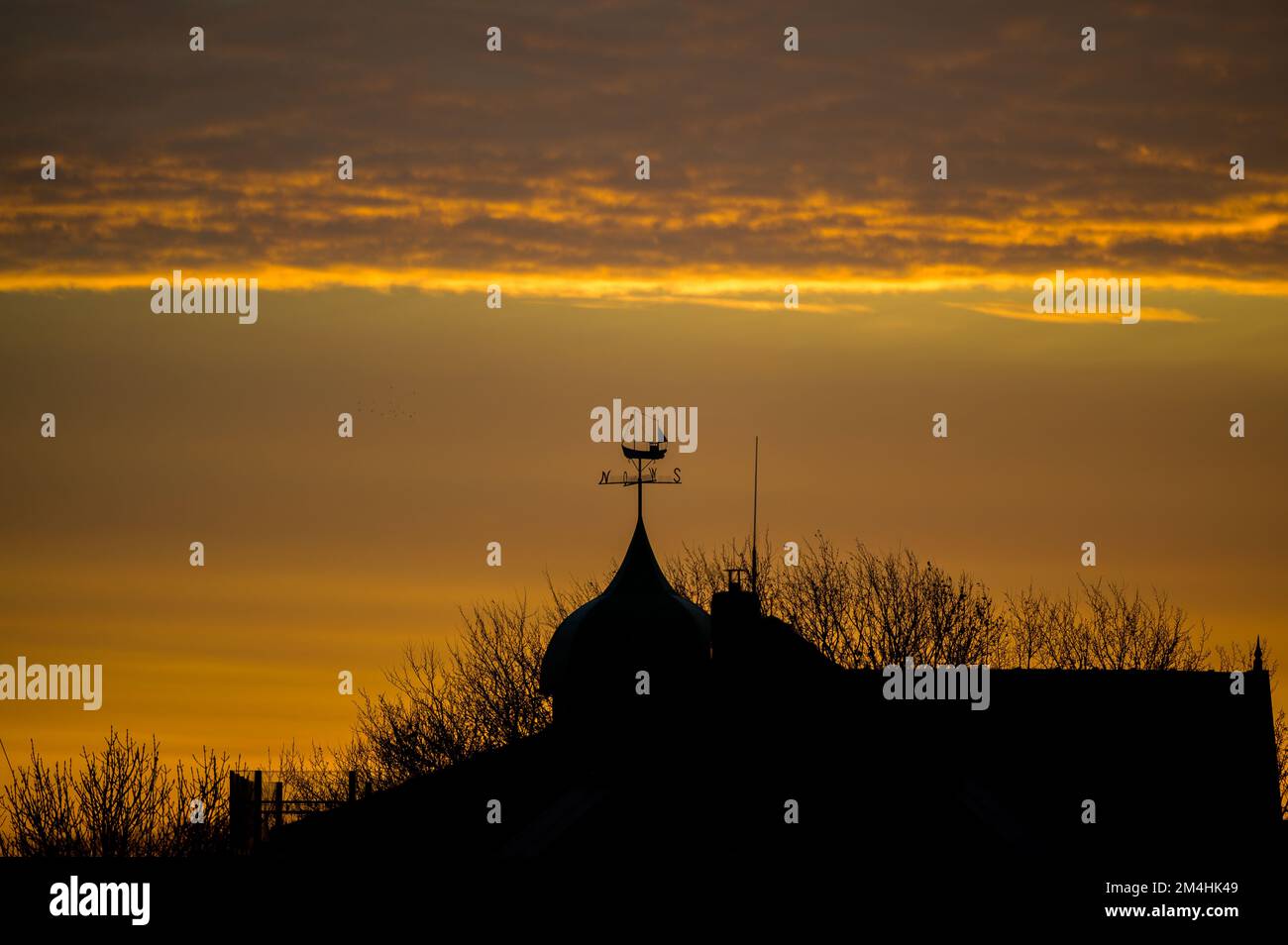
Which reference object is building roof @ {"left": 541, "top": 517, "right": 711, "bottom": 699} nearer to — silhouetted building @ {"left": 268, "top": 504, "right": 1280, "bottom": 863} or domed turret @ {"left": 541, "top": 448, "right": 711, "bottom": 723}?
domed turret @ {"left": 541, "top": 448, "right": 711, "bottom": 723}

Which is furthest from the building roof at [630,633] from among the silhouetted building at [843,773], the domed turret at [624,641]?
the silhouetted building at [843,773]

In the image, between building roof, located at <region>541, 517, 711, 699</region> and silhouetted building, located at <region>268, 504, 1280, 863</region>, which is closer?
silhouetted building, located at <region>268, 504, 1280, 863</region>

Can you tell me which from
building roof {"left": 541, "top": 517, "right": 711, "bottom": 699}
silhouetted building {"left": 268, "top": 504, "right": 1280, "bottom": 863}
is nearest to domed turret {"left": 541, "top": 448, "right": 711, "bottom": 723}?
building roof {"left": 541, "top": 517, "right": 711, "bottom": 699}

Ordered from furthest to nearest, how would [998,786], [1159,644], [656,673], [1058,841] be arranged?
[1159,644] < [656,673] < [998,786] < [1058,841]

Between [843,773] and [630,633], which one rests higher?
[630,633]

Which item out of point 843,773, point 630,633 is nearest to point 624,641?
point 630,633

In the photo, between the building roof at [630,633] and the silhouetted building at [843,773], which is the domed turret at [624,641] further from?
the silhouetted building at [843,773]

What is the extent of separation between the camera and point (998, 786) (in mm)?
47719

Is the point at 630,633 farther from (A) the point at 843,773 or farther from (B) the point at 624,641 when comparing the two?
(A) the point at 843,773
